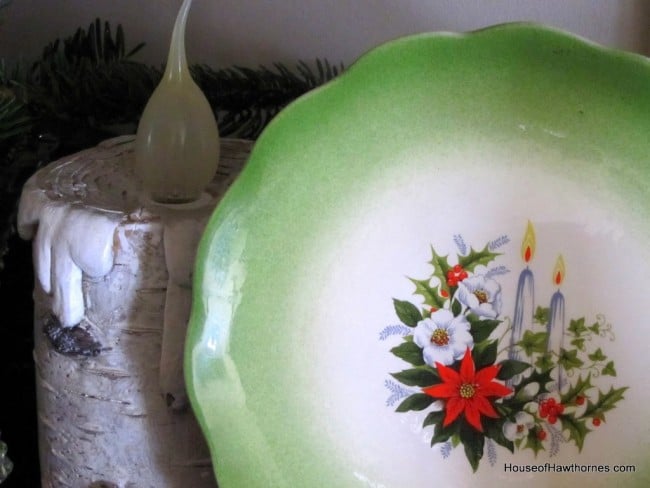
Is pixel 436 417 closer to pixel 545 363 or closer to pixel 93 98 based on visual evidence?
pixel 545 363

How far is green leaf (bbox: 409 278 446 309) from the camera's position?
1.47ft

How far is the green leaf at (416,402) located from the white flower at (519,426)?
47 millimetres

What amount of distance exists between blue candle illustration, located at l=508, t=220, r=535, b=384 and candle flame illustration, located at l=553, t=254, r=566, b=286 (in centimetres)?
1

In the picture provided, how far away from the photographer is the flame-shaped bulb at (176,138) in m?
0.46

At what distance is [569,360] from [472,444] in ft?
0.24

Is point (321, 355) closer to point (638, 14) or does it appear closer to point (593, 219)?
point (593, 219)

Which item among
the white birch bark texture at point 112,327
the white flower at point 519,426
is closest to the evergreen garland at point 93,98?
the white birch bark texture at point 112,327

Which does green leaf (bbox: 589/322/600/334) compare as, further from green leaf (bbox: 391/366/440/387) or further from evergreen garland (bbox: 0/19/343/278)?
evergreen garland (bbox: 0/19/343/278)

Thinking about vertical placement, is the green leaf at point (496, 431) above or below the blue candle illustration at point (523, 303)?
below

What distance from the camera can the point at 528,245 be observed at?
447 millimetres

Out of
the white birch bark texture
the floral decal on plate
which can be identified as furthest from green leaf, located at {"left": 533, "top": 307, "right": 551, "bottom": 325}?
the white birch bark texture

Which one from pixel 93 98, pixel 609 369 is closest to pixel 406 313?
pixel 609 369

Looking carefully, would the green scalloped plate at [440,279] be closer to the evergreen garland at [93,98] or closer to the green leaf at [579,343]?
the green leaf at [579,343]

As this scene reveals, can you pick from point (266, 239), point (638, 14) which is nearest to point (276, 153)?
point (266, 239)
